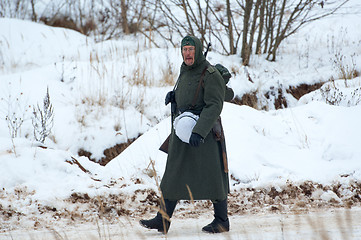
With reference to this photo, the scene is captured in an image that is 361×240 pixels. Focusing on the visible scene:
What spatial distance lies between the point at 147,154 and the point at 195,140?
2242 millimetres

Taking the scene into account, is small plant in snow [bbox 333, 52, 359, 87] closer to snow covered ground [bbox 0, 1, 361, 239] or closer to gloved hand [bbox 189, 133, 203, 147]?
snow covered ground [bbox 0, 1, 361, 239]

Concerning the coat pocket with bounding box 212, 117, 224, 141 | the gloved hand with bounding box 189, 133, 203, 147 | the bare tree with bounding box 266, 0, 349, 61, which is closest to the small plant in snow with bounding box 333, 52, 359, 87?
the bare tree with bounding box 266, 0, 349, 61

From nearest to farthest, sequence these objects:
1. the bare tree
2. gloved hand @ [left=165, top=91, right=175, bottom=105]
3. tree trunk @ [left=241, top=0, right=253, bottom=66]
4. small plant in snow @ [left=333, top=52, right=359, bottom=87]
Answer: gloved hand @ [left=165, top=91, right=175, bottom=105] → small plant in snow @ [left=333, top=52, right=359, bottom=87] → tree trunk @ [left=241, top=0, right=253, bottom=66] → the bare tree

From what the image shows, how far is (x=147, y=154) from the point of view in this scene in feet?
15.9

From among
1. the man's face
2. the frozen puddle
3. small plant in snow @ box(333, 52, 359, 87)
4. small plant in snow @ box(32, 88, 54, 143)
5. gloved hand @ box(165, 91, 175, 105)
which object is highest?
the man's face

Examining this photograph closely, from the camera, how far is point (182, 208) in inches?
154

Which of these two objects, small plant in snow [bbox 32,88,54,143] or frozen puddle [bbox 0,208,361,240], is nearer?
frozen puddle [bbox 0,208,361,240]

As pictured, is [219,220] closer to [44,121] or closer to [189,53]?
[189,53]

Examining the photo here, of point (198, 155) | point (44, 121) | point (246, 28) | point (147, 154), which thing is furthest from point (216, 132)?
point (246, 28)

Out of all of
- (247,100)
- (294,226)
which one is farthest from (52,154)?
(247,100)

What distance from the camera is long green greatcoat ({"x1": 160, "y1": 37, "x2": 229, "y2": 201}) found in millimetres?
2861

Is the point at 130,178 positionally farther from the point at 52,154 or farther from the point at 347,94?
the point at 347,94

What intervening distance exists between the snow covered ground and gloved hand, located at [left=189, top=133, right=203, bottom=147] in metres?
0.61

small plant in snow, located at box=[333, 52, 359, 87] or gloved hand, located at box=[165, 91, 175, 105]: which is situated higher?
small plant in snow, located at box=[333, 52, 359, 87]
